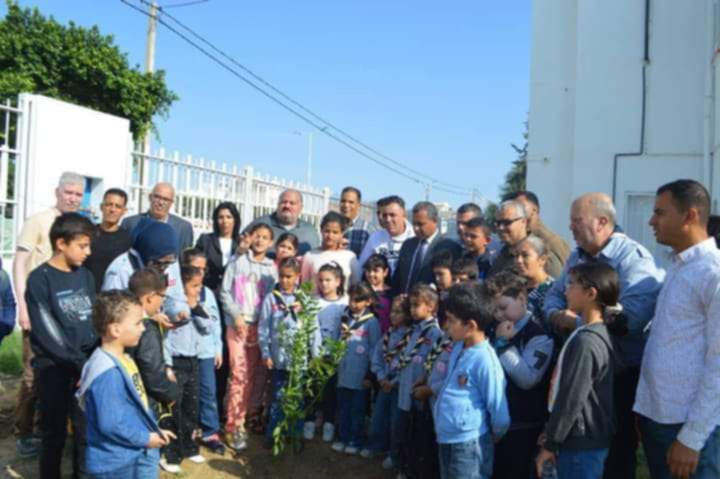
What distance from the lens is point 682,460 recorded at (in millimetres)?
2691

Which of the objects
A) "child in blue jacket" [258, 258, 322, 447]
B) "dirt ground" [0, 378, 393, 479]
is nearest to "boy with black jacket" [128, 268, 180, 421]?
"dirt ground" [0, 378, 393, 479]

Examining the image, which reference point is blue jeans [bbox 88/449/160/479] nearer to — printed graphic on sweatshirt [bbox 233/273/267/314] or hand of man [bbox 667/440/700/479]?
printed graphic on sweatshirt [bbox 233/273/267/314]

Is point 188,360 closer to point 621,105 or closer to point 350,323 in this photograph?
point 350,323

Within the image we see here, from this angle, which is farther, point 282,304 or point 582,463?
point 282,304

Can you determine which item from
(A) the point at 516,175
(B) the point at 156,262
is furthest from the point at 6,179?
(A) the point at 516,175

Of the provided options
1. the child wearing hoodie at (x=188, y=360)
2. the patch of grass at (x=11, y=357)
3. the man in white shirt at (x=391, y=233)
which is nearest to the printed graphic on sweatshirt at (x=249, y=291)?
the child wearing hoodie at (x=188, y=360)

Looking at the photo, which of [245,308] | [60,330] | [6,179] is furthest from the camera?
[6,179]

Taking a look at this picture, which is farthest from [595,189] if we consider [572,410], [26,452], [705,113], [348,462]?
[26,452]

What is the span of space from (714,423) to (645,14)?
9.21 m

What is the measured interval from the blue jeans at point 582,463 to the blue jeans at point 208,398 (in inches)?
113

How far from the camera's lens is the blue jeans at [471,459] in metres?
3.42

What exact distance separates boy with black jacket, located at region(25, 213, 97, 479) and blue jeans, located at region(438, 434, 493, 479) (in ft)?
7.11

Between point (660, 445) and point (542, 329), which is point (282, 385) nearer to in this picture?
point (542, 329)

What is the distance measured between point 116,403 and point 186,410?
1.77 metres
